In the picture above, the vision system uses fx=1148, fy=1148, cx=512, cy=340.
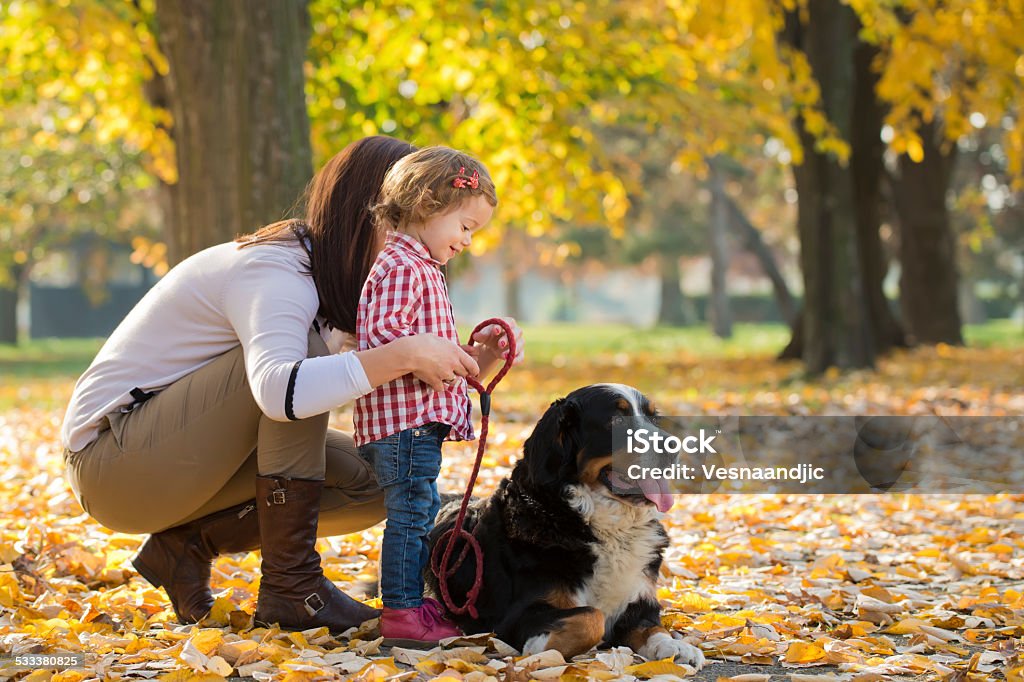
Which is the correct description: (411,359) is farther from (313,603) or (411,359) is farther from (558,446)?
(313,603)

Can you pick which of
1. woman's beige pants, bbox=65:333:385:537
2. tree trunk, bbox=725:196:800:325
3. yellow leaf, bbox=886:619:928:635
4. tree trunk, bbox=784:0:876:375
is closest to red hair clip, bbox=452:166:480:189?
woman's beige pants, bbox=65:333:385:537

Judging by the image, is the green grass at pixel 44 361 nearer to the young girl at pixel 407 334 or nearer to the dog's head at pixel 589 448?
the young girl at pixel 407 334

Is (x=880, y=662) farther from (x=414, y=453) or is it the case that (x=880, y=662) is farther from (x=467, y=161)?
(x=467, y=161)

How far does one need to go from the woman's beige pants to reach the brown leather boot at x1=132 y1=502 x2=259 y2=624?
0.48 ft

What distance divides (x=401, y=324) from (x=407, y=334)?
0.13 feet

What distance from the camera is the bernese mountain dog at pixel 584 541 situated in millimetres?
3547

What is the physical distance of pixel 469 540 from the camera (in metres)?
3.75

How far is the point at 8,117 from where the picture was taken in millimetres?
25438

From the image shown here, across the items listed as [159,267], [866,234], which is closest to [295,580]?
[866,234]

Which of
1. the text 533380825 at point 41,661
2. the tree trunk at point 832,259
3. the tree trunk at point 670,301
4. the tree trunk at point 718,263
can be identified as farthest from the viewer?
the tree trunk at point 670,301

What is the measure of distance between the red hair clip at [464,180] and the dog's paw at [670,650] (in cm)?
153

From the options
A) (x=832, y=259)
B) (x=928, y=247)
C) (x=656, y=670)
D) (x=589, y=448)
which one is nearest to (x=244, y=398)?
(x=589, y=448)

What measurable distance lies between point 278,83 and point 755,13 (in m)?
6.39

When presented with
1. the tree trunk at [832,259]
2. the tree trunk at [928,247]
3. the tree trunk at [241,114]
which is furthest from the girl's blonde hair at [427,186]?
the tree trunk at [928,247]
